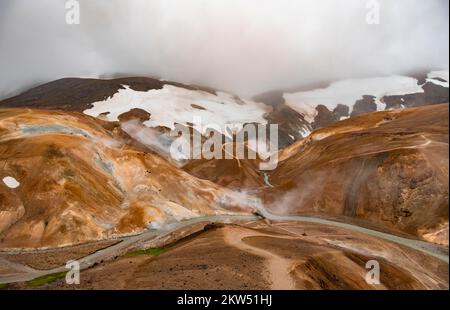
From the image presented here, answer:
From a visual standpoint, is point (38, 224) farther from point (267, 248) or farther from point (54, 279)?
point (267, 248)

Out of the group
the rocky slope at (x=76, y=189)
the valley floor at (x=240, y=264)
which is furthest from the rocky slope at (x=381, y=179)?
the rocky slope at (x=76, y=189)

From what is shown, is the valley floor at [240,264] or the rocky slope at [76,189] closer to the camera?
the valley floor at [240,264]

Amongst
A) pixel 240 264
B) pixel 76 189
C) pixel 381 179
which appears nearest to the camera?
pixel 240 264

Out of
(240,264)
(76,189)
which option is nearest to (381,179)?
(240,264)

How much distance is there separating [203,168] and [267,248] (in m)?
113

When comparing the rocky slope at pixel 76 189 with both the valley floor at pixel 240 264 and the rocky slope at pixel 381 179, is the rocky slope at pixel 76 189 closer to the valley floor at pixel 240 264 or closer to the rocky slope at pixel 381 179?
the valley floor at pixel 240 264

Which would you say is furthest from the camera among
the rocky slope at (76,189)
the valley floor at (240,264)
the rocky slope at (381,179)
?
the rocky slope at (76,189)

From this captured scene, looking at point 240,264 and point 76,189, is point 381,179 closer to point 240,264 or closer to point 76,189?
point 240,264

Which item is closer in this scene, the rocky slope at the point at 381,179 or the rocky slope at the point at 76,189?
the rocky slope at the point at 381,179

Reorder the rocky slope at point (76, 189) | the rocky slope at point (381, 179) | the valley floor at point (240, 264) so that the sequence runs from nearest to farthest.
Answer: the valley floor at point (240, 264) → the rocky slope at point (381, 179) → the rocky slope at point (76, 189)

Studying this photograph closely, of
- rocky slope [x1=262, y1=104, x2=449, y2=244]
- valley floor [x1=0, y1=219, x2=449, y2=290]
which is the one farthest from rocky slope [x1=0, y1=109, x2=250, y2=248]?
rocky slope [x1=262, y1=104, x2=449, y2=244]

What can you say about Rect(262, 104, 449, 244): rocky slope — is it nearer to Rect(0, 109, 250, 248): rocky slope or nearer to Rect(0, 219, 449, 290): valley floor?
Rect(0, 219, 449, 290): valley floor

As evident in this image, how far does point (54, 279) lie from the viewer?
186 ft
